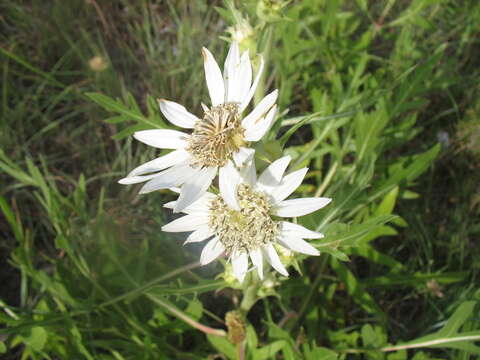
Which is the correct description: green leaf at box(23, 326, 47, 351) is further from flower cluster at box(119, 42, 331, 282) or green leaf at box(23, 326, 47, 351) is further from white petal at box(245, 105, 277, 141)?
white petal at box(245, 105, 277, 141)

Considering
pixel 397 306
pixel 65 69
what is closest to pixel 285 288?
pixel 397 306

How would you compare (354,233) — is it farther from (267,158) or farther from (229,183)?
(229,183)

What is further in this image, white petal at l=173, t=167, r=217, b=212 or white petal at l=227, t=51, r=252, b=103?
white petal at l=227, t=51, r=252, b=103

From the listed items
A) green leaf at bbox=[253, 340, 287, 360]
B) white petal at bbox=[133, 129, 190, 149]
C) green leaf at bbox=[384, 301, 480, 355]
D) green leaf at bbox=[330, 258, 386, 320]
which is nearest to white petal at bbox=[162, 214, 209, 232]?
white petal at bbox=[133, 129, 190, 149]

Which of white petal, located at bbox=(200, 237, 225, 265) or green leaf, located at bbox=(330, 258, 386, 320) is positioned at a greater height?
white petal, located at bbox=(200, 237, 225, 265)

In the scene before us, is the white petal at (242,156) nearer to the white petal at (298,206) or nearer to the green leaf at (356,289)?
the white petal at (298,206)
